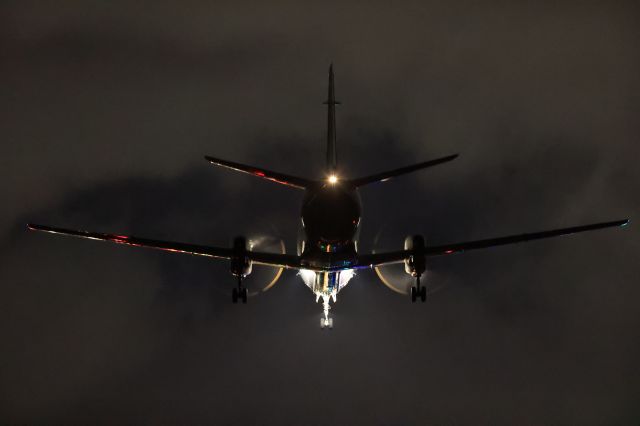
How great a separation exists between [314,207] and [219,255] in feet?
30.7

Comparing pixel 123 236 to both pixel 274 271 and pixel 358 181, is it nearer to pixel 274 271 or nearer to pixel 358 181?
pixel 274 271

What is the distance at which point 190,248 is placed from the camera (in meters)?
57.2

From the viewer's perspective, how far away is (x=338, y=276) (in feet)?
196

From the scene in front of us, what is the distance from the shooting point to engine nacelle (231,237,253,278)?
183 feet

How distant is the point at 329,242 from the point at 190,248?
33.9 ft

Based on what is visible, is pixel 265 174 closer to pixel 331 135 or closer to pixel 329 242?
pixel 329 242

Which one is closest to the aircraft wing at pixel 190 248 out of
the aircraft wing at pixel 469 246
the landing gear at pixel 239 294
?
the landing gear at pixel 239 294

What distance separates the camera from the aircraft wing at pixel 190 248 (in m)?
56.1

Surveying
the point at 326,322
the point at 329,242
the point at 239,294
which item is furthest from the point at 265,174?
the point at 326,322

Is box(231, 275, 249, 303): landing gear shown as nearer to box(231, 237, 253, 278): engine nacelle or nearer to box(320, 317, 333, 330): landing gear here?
box(231, 237, 253, 278): engine nacelle

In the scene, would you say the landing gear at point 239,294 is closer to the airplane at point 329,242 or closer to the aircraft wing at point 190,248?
the airplane at point 329,242

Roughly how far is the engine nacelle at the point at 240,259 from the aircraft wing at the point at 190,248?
0.29 meters

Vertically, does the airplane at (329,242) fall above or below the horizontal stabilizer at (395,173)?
below

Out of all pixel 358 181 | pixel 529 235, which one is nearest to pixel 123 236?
pixel 358 181
